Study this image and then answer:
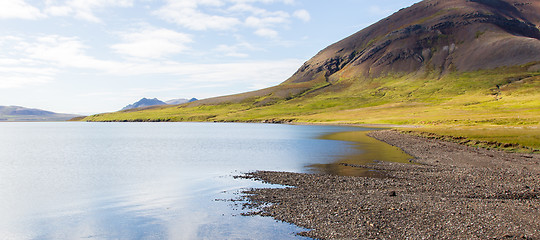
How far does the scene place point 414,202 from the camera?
26906 millimetres

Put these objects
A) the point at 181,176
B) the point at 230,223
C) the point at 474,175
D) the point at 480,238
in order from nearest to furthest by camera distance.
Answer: the point at 480,238 → the point at 230,223 → the point at 474,175 → the point at 181,176

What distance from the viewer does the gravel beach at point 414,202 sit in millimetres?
21172

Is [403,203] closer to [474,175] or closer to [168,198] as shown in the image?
[474,175]

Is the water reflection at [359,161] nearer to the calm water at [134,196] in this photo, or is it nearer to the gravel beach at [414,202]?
the calm water at [134,196]

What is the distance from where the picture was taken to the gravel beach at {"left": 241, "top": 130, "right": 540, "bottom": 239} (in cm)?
2117

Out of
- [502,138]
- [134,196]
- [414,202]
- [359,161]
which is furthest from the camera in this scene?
[502,138]

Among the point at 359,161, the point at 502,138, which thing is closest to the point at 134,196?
Result: the point at 359,161

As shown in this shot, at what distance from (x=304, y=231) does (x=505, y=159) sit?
38772 mm

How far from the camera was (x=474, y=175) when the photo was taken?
125ft

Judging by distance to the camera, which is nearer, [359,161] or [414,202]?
[414,202]

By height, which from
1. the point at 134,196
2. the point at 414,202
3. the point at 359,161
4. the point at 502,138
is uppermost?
the point at 502,138

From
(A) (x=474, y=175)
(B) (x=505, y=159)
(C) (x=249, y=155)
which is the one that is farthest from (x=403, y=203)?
(C) (x=249, y=155)

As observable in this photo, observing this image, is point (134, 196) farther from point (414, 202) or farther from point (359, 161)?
point (359, 161)

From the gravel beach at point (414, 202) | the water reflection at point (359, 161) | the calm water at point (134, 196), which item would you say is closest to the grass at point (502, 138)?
the water reflection at point (359, 161)
